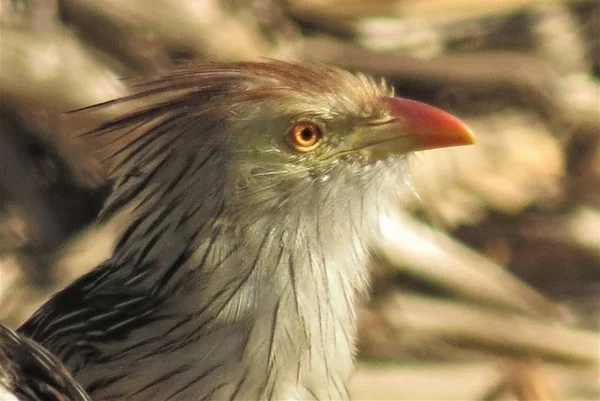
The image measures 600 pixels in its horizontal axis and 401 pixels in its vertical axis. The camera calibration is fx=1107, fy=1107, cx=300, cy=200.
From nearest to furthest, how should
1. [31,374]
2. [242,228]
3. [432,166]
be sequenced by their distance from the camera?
[31,374] < [242,228] < [432,166]

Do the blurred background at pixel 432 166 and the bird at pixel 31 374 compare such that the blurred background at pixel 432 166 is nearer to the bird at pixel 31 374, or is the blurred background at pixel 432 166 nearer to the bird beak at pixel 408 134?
the bird beak at pixel 408 134

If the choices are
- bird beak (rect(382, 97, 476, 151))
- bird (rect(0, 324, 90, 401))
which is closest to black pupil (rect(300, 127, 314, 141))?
bird beak (rect(382, 97, 476, 151))

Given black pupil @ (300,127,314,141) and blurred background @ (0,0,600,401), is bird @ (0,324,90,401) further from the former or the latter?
blurred background @ (0,0,600,401)

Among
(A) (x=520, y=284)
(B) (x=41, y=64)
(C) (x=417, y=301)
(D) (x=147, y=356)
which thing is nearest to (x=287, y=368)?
(D) (x=147, y=356)

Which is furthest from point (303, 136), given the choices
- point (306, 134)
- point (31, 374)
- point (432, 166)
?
point (432, 166)

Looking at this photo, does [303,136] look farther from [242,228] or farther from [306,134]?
[242,228]

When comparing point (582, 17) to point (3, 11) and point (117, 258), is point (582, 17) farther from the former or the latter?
point (117, 258)

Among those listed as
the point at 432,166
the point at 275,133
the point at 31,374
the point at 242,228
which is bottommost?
the point at 31,374

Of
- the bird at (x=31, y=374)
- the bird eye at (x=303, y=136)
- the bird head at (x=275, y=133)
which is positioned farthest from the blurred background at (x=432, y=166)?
the bird at (x=31, y=374)
